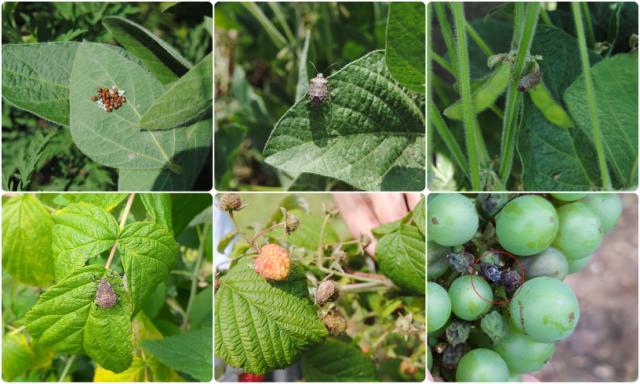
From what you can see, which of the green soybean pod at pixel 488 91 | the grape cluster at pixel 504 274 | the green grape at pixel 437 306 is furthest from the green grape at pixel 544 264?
the green soybean pod at pixel 488 91

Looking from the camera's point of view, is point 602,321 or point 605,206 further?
point 602,321

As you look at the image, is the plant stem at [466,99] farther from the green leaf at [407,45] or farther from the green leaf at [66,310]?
the green leaf at [66,310]

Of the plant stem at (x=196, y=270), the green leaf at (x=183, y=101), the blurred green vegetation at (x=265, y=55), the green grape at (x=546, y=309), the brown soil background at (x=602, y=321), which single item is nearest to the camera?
the green grape at (x=546, y=309)

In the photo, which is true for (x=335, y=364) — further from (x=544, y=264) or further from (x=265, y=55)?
(x=265, y=55)

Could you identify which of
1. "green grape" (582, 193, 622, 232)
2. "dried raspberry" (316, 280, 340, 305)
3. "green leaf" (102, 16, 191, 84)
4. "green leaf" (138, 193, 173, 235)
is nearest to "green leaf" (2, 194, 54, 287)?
"green leaf" (138, 193, 173, 235)

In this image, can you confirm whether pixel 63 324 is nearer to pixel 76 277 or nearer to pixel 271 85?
pixel 76 277

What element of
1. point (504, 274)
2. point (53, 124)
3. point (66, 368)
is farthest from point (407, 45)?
point (66, 368)
